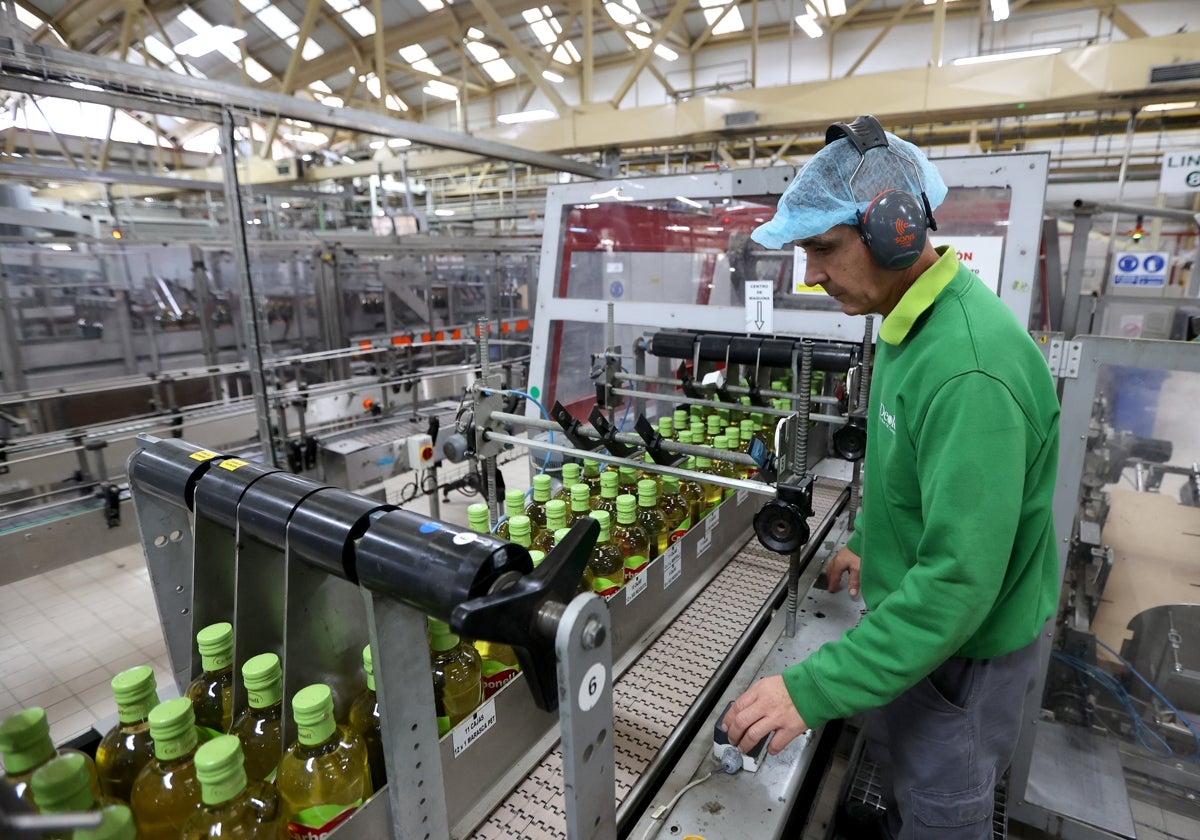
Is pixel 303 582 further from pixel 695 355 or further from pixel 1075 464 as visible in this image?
pixel 1075 464

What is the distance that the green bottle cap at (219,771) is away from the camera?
1.87 ft

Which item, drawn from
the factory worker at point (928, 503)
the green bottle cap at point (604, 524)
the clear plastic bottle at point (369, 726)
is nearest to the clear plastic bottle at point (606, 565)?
the green bottle cap at point (604, 524)

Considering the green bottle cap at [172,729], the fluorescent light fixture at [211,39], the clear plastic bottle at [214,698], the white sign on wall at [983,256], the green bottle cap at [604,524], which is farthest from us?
the fluorescent light fixture at [211,39]

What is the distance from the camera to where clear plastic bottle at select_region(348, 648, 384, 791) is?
821 mm

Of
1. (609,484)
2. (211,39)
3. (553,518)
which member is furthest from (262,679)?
(211,39)

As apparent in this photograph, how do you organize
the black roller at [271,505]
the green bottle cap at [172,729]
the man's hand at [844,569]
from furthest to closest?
the man's hand at [844,569], the black roller at [271,505], the green bottle cap at [172,729]

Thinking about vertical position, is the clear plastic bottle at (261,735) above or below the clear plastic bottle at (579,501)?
below

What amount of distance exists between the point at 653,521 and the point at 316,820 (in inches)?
36.2

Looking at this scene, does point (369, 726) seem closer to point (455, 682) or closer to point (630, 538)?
point (455, 682)

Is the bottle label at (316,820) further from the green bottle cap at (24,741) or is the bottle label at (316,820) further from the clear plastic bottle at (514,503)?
the clear plastic bottle at (514,503)

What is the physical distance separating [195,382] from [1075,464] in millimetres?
6690

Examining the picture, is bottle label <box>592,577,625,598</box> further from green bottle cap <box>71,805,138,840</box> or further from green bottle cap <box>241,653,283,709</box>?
green bottle cap <box>71,805,138,840</box>

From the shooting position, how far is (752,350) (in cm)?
224

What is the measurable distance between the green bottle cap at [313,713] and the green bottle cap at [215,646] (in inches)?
8.1
